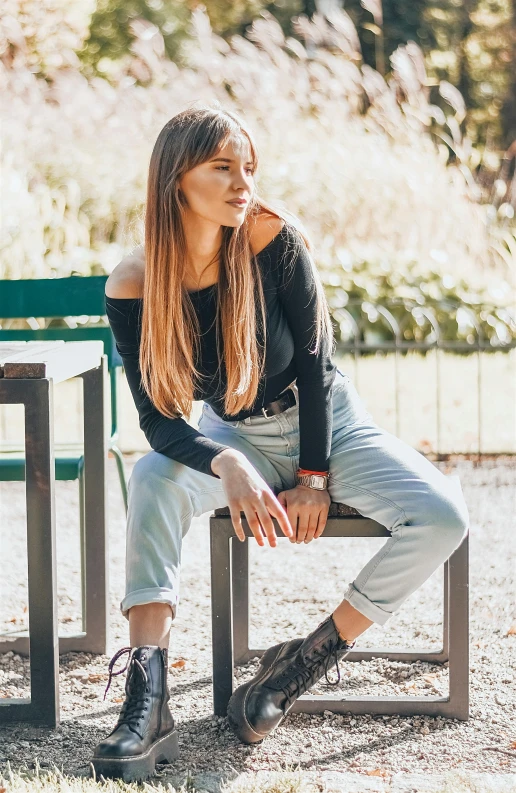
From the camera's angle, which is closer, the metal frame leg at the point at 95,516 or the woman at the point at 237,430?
the woman at the point at 237,430

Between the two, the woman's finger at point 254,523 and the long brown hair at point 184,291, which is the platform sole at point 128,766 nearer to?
the woman's finger at point 254,523

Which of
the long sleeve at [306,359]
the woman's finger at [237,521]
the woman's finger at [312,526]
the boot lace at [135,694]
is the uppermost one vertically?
the long sleeve at [306,359]

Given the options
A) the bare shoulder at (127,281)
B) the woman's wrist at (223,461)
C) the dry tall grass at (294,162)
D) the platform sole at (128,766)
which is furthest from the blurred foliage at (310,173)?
the platform sole at (128,766)

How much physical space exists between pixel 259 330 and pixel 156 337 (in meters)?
0.26

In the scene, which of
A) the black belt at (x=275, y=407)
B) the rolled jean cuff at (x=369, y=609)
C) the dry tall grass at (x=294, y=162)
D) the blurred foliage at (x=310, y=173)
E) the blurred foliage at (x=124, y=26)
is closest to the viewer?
the rolled jean cuff at (x=369, y=609)

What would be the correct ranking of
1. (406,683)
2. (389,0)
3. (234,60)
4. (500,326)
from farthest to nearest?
(389,0) < (234,60) < (500,326) < (406,683)

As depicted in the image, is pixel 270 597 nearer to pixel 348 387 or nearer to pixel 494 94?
pixel 348 387

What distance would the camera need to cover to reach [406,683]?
2656 millimetres

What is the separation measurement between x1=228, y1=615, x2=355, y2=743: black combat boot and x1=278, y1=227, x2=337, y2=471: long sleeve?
40cm

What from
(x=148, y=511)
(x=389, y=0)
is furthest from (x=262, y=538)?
(x=389, y=0)

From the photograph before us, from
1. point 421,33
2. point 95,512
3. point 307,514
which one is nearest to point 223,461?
point 307,514

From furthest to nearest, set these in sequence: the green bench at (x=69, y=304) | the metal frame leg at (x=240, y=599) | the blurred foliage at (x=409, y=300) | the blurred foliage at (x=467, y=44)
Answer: the blurred foliage at (x=467, y=44) < the blurred foliage at (x=409, y=300) < the green bench at (x=69, y=304) < the metal frame leg at (x=240, y=599)

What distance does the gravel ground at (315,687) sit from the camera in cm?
224

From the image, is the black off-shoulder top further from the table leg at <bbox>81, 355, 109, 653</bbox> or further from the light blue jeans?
the table leg at <bbox>81, 355, 109, 653</bbox>
